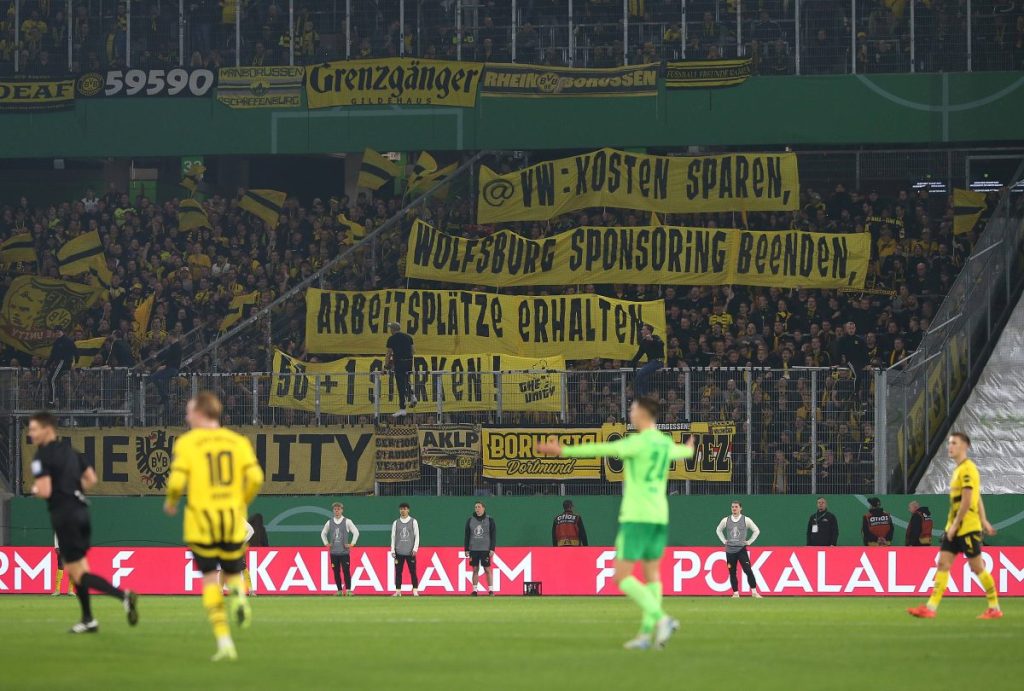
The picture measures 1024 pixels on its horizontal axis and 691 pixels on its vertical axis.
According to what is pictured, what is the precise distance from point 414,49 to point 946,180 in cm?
1223

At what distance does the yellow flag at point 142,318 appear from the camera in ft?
116

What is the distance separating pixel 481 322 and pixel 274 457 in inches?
199

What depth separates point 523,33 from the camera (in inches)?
1451

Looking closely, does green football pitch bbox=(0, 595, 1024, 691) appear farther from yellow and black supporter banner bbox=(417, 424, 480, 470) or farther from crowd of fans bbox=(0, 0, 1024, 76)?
crowd of fans bbox=(0, 0, 1024, 76)

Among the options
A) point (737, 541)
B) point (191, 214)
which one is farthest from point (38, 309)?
point (737, 541)

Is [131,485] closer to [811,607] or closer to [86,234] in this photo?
[86,234]

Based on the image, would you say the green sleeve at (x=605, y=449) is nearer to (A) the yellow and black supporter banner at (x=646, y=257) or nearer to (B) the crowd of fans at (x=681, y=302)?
(B) the crowd of fans at (x=681, y=302)

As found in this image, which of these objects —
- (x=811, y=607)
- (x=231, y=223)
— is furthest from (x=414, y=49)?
(x=811, y=607)

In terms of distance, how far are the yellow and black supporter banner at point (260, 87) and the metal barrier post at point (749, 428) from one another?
45.9 ft

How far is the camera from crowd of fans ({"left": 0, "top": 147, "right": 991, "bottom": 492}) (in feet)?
96.0

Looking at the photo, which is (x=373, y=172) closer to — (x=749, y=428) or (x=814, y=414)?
(x=749, y=428)

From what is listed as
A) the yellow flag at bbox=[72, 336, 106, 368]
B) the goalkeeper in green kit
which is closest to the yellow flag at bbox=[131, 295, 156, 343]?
the yellow flag at bbox=[72, 336, 106, 368]

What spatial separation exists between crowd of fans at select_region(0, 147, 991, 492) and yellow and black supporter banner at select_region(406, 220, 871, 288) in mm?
379

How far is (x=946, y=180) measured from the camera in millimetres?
36750
